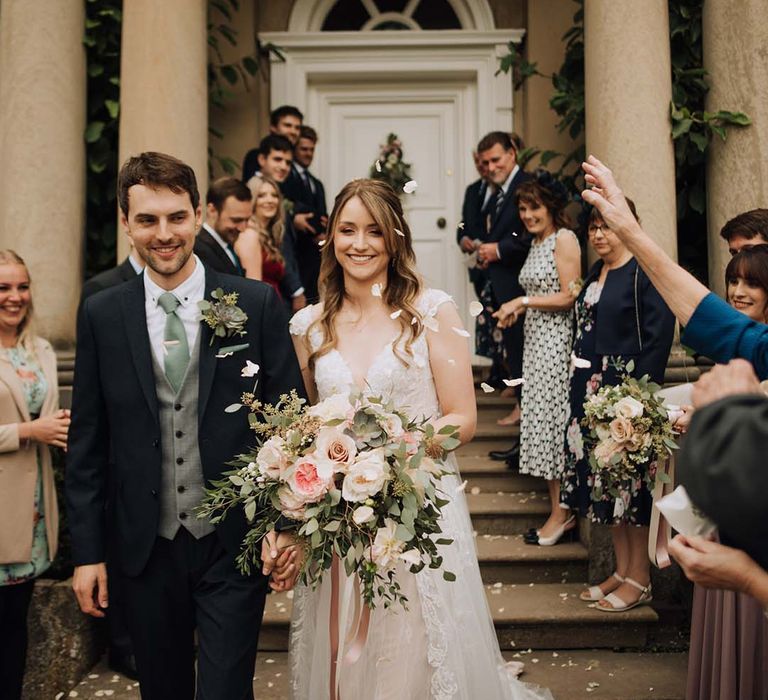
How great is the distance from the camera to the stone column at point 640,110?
20.4ft

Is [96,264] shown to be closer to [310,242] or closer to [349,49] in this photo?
[310,242]

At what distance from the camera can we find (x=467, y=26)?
8.95 m

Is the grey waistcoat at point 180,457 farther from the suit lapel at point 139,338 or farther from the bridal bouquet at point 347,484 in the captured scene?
the bridal bouquet at point 347,484

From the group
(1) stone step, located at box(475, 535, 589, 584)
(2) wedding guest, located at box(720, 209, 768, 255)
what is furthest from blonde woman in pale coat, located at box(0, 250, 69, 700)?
(2) wedding guest, located at box(720, 209, 768, 255)

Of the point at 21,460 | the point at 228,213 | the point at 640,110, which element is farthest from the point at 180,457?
the point at 640,110

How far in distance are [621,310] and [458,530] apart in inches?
84.3

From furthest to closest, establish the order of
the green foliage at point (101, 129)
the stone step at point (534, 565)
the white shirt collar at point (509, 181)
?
the green foliage at point (101, 129) → the white shirt collar at point (509, 181) → the stone step at point (534, 565)

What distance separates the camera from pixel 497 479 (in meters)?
6.68

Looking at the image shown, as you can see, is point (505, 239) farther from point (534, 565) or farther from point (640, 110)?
point (534, 565)

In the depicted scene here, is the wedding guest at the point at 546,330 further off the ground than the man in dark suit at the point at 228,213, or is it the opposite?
the man in dark suit at the point at 228,213

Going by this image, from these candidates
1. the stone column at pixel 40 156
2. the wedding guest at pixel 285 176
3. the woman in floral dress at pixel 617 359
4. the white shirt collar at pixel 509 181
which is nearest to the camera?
the woman in floral dress at pixel 617 359

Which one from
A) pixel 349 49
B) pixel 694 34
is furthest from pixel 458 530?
pixel 349 49

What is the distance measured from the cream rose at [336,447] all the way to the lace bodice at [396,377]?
65 cm

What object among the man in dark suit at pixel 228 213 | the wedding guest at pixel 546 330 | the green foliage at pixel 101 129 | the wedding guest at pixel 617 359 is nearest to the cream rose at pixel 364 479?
the wedding guest at pixel 617 359
